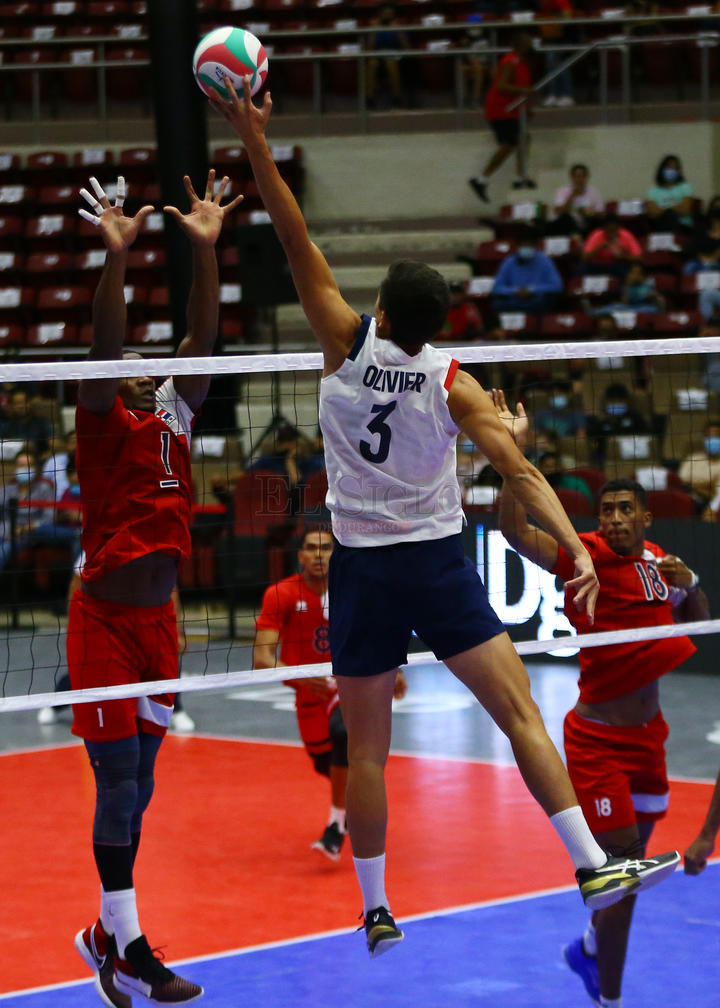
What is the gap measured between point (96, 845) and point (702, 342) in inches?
118

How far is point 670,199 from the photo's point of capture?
16547 millimetres

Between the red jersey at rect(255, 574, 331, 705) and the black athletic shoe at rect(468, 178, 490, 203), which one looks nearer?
the red jersey at rect(255, 574, 331, 705)

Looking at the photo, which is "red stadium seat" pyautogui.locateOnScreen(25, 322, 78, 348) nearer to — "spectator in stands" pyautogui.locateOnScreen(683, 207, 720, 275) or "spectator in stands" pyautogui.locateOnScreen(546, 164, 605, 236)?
"spectator in stands" pyautogui.locateOnScreen(546, 164, 605, 236)

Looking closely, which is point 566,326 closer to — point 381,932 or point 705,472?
point 705,472

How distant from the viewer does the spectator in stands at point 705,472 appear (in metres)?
11.3

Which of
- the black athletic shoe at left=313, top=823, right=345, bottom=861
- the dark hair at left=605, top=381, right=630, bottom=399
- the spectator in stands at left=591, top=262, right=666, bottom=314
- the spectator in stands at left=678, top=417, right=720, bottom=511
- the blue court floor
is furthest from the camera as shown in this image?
the spectator in stands at left=591, top=262, right=666, bottom=314

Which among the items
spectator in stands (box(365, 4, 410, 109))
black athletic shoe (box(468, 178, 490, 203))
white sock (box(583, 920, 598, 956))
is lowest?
white sock (box(583, 920, 598, 956))

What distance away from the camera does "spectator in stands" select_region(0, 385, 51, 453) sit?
13945mm

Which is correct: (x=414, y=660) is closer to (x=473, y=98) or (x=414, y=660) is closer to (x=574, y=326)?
(x=574, y=326)

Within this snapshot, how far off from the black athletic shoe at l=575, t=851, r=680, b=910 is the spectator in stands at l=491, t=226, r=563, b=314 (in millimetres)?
11547

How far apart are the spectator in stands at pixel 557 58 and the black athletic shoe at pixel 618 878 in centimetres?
1524

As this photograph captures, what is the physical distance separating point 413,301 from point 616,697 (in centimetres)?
179

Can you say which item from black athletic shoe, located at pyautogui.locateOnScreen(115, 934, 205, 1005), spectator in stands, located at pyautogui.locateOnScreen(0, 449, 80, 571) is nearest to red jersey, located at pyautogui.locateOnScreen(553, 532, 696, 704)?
black athletic shoe, located at pyautogui.locateOnScreen(115, 934, 205, 1005)

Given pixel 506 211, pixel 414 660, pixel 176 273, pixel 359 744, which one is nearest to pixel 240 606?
pixel 176 273
